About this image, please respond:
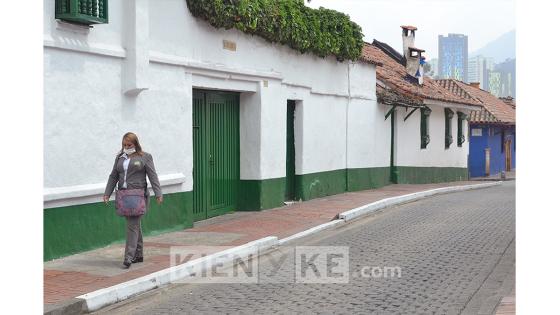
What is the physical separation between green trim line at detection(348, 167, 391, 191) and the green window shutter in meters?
11.1

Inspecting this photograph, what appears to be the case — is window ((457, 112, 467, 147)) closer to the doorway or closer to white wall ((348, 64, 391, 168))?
white wall ((348, 64, 391, 168))

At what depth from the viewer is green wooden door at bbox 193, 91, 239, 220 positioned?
13.3m

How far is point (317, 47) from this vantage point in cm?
1722

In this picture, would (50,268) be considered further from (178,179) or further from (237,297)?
(178,179)

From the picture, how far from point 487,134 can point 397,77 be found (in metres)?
13.0

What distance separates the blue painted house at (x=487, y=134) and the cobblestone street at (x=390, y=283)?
2311 cm

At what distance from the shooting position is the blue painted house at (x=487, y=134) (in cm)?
3597

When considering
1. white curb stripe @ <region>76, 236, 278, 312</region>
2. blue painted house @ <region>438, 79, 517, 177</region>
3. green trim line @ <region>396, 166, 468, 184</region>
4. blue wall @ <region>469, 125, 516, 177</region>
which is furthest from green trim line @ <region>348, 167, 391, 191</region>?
blue wall @ <region>469, 125, 516, 177</region>

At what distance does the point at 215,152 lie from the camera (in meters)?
14.0

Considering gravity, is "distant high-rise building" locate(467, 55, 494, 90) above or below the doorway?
above

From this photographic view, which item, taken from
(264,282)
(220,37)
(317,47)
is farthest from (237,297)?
(317,47)

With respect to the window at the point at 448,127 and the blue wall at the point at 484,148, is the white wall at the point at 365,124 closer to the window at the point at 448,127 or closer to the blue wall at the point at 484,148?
the window at the point at 448,127

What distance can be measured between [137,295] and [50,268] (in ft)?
5.17

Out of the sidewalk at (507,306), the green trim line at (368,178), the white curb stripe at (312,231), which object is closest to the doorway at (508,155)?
the green trim line at (368,178)
